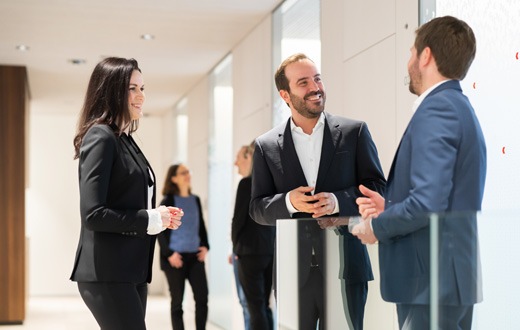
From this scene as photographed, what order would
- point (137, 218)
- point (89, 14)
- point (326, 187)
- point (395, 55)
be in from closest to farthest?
point (137, 218) → point (326, 187) → point (395, 55) → point (89, 14)

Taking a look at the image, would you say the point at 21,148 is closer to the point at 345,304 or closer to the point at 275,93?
the point at 275,93

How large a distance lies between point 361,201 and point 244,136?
584 cm

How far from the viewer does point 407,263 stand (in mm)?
2168

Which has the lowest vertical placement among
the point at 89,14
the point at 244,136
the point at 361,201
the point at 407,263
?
the point at 407,263

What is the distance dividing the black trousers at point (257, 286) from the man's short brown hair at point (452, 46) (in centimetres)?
351

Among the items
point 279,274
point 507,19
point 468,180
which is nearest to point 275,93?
point 507,19

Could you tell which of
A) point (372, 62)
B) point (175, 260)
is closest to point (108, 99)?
point (372, 62)

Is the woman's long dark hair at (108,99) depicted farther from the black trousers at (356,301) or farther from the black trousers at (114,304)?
the black trousers at (356,301)

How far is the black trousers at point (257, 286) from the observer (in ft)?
18.6

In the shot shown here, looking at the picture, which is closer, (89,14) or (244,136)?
(89,14)

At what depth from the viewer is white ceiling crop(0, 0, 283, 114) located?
7.19 meters

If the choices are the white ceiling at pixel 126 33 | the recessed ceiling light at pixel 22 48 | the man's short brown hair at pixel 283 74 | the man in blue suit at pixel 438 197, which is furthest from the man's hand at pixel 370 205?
the recessed ceiling light at pixel 22 48

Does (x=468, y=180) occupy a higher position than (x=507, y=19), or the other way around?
(x=507, y=19)

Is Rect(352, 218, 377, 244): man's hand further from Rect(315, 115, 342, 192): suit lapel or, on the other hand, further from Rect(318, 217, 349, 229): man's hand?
Rect(315, 115, 342, 192): suit lapel
